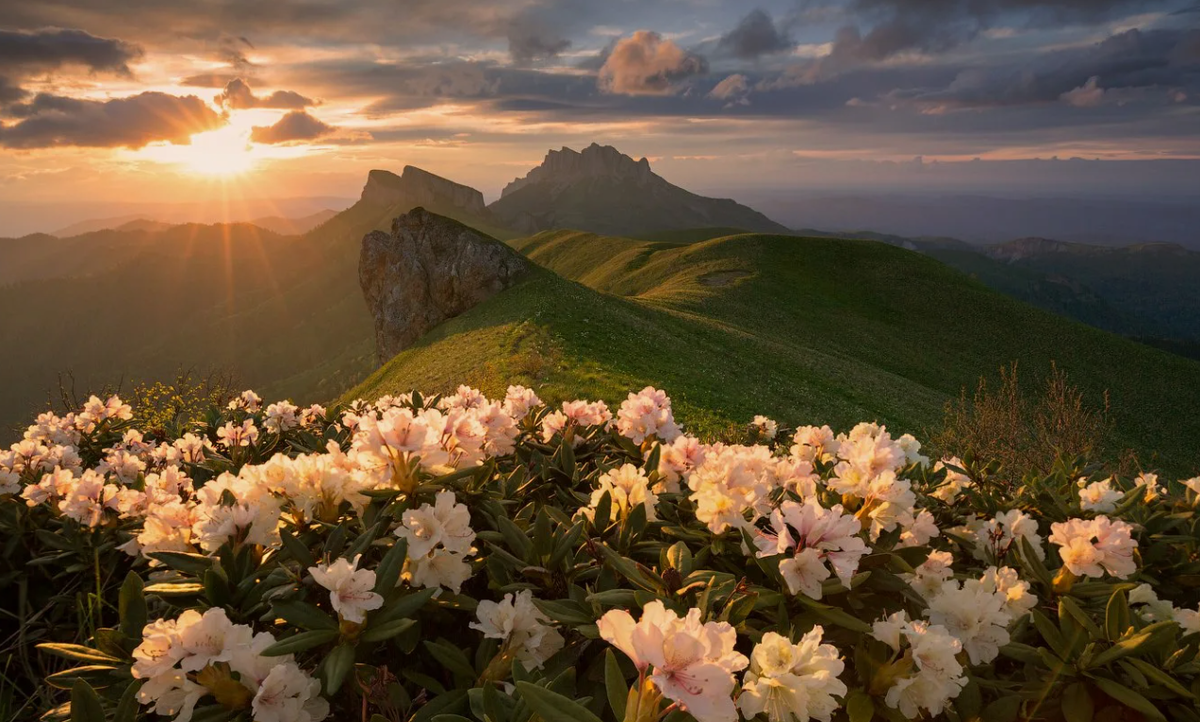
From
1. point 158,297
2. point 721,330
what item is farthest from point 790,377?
point 158,297

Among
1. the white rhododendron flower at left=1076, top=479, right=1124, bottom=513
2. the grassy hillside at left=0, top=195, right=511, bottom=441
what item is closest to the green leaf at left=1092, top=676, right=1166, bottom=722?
the white rhododendron flower at left=1076, top=479, right=1124, bottom=513

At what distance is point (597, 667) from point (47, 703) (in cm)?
274

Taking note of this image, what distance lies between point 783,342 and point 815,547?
32890 mm

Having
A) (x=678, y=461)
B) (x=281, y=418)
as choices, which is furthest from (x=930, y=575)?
(x=281, y=418)

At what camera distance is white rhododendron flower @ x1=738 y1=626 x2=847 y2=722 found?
1.74m

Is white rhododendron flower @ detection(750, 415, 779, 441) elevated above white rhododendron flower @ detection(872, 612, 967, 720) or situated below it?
below

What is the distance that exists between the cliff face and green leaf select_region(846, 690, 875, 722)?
185731 millimetres

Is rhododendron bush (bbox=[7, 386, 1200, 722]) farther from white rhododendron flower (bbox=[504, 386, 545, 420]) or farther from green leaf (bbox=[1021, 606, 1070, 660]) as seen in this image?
white rhododendron flower (bbox=[504, 386, 545, 420])

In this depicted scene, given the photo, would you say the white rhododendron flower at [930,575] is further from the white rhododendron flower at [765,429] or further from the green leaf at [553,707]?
the white rhododendron flower at [765,429]

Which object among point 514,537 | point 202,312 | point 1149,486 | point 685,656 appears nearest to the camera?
point 685,656

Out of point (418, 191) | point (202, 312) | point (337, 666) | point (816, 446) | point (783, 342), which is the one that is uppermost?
point (418, 191)

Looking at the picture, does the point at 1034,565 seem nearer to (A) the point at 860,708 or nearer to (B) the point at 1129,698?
(B) the point at 1129,698

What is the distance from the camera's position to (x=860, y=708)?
1.97 metres

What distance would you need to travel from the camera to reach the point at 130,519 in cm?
358
